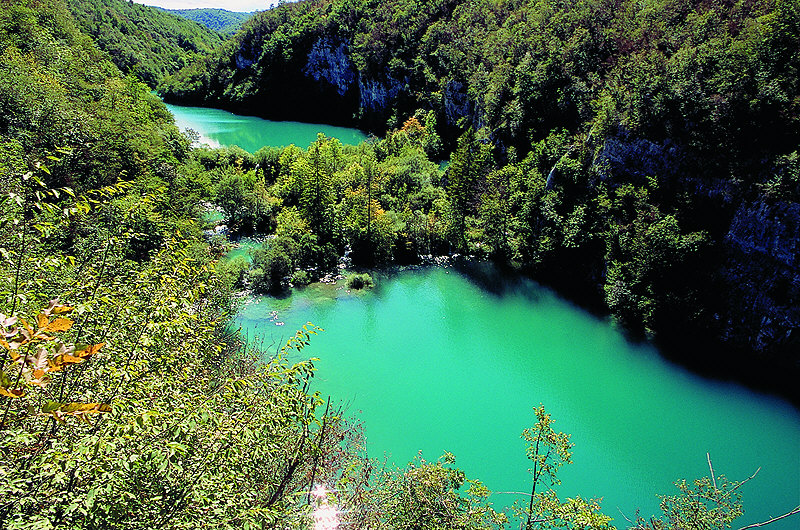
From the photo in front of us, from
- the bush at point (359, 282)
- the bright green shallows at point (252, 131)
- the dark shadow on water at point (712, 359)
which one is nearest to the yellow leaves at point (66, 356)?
the bush at point (359, 282)

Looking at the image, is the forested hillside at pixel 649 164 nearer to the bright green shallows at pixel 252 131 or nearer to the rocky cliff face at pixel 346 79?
the rocky cliff face at pixel 346 79

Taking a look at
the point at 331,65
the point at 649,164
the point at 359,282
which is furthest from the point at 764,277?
the point at 331,65

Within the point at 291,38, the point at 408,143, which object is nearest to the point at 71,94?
the point at 408,143

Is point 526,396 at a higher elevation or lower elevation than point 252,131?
lower

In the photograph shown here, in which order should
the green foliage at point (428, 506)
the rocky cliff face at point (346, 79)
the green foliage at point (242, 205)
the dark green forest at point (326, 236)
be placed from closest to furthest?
the dark green forest at point (326, 236) < the green foliage at point (428, 506) < the green foliage at point (242, 205) < the rocky cliff face at point (346, 79)

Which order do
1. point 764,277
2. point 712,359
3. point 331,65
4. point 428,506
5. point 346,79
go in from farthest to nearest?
point 331,65 → point 346,79 → point 712,359 → point 764,277 → point 428,506

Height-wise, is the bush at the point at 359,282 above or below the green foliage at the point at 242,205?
below

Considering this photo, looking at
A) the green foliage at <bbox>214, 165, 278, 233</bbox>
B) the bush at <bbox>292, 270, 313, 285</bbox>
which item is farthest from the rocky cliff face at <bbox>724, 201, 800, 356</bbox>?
the green foliage at <bbox>214, 165, 278, 233</bbox>

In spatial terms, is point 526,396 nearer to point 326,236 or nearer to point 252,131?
point 326,236
